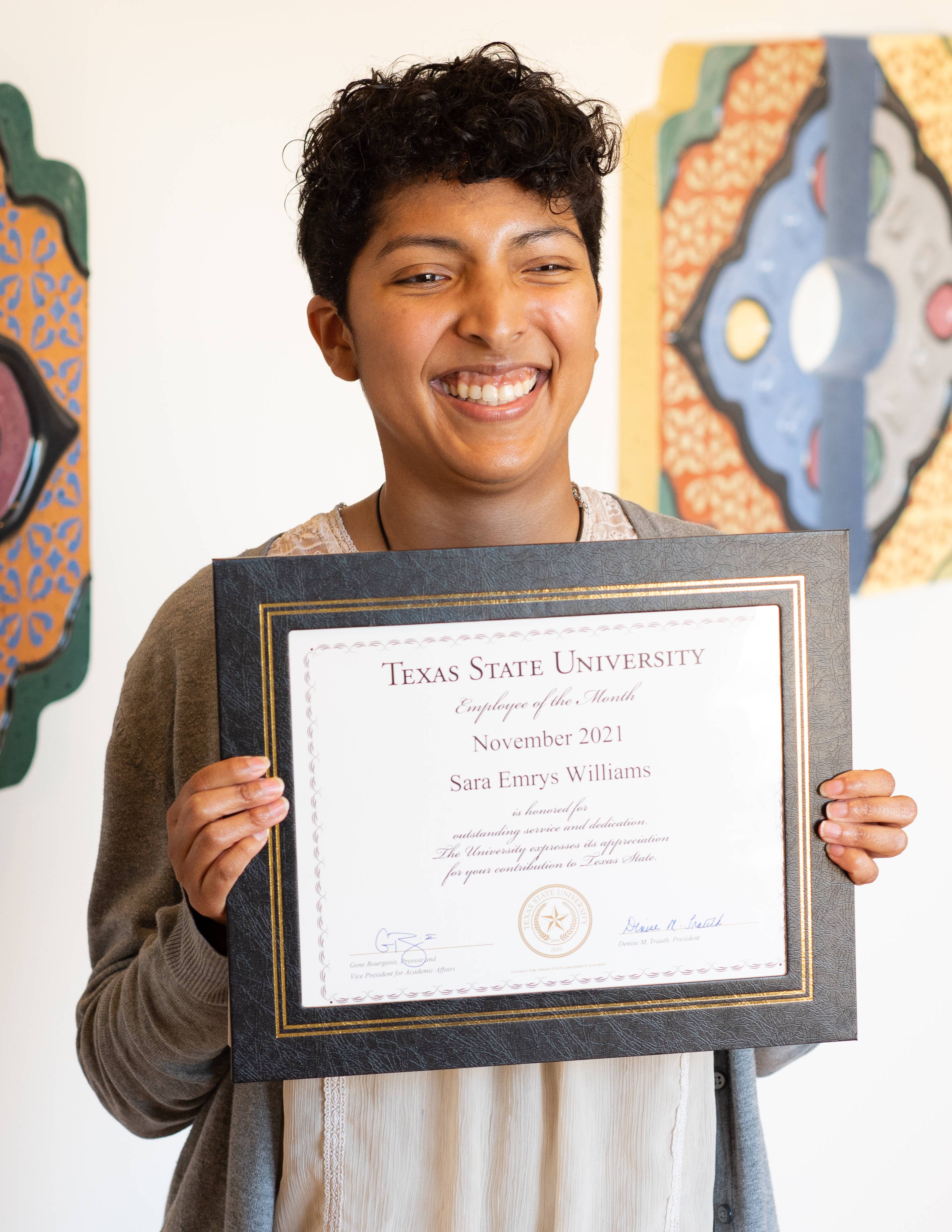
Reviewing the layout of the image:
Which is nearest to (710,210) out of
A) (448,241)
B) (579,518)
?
(579,518)

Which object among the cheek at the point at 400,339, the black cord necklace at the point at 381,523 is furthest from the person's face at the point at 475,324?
the black cord necklace at the point at 381,523

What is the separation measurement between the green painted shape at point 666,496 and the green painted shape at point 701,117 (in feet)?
1.56

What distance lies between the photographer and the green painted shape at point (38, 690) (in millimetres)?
1802

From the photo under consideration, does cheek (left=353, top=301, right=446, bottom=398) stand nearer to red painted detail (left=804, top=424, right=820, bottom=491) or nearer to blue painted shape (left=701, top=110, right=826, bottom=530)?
blue painted shape (left=701, top=110, right=826, bottom=530)

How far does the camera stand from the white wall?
1.75 metres

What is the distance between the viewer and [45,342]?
1.75m

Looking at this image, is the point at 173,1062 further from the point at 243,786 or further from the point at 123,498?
the point at 123,498

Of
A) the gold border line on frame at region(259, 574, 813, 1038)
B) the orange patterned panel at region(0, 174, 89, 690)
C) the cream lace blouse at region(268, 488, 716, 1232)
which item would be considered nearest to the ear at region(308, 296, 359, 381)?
the gold border line on frame at region(259, 574, 813, 1038)

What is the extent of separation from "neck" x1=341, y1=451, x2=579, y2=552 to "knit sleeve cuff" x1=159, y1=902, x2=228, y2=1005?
0.37 meters

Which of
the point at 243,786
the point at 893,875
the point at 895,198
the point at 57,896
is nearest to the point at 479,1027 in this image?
the point at 243,786

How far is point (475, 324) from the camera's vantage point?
0.97 metres

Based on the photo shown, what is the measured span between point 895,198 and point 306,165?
1.39m

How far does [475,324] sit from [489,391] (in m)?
0.06

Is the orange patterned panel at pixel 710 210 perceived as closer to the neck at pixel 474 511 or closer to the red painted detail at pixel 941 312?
the red painted detail at pixel 941 312
